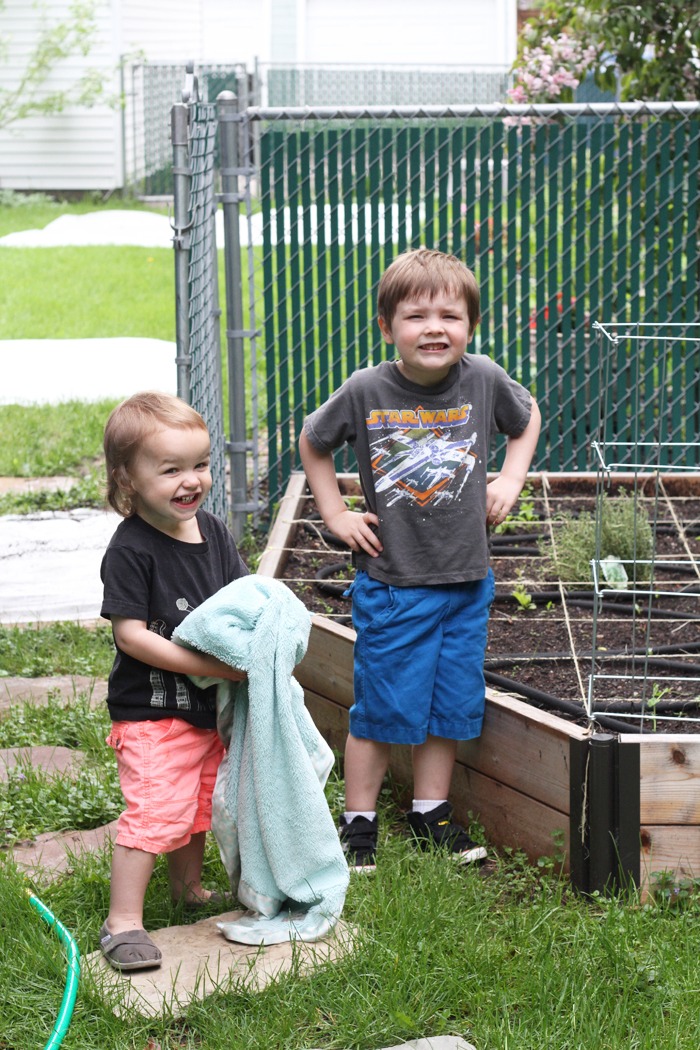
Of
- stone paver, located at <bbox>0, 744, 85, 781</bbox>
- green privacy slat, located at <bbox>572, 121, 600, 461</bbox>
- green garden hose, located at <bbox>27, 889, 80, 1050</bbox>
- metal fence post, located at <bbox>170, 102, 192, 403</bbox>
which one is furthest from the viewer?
green privacy slat, located at <bbox>572, 121, 600, 461</bbox>

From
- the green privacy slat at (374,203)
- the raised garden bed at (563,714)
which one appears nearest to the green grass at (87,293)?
the green privacy slat at (374,203)

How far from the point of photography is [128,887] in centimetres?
294

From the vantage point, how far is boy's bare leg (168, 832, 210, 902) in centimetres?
317

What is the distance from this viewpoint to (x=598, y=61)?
7074 millimetres

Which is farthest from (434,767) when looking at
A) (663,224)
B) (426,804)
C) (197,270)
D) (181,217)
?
(663,224)

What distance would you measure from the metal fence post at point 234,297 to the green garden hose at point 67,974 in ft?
10.2

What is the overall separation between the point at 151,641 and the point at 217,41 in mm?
28971

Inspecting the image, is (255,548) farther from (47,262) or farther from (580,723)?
(47,262)

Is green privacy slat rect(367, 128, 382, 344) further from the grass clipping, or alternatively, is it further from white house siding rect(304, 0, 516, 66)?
white house siding rect(304, 0, 516, 66)

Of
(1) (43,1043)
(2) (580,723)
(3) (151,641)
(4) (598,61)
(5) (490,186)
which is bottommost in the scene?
(1) (43,1043)

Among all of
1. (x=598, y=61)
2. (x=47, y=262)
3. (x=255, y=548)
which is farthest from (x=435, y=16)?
(x=255, y=548)

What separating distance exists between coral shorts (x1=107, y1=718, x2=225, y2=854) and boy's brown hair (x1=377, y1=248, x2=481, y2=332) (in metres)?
1.17

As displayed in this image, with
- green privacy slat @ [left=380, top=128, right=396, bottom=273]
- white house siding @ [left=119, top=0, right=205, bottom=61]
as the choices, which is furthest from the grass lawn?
white house siding @ [left=119, top=0, right=205, bottom=61]

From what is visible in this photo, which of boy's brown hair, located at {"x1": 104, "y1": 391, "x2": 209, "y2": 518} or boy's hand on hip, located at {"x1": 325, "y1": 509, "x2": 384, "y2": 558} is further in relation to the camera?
boy's hand on hip, located at {"x1": 325, "y1": 509, "x2": 384, "y2": 558}
